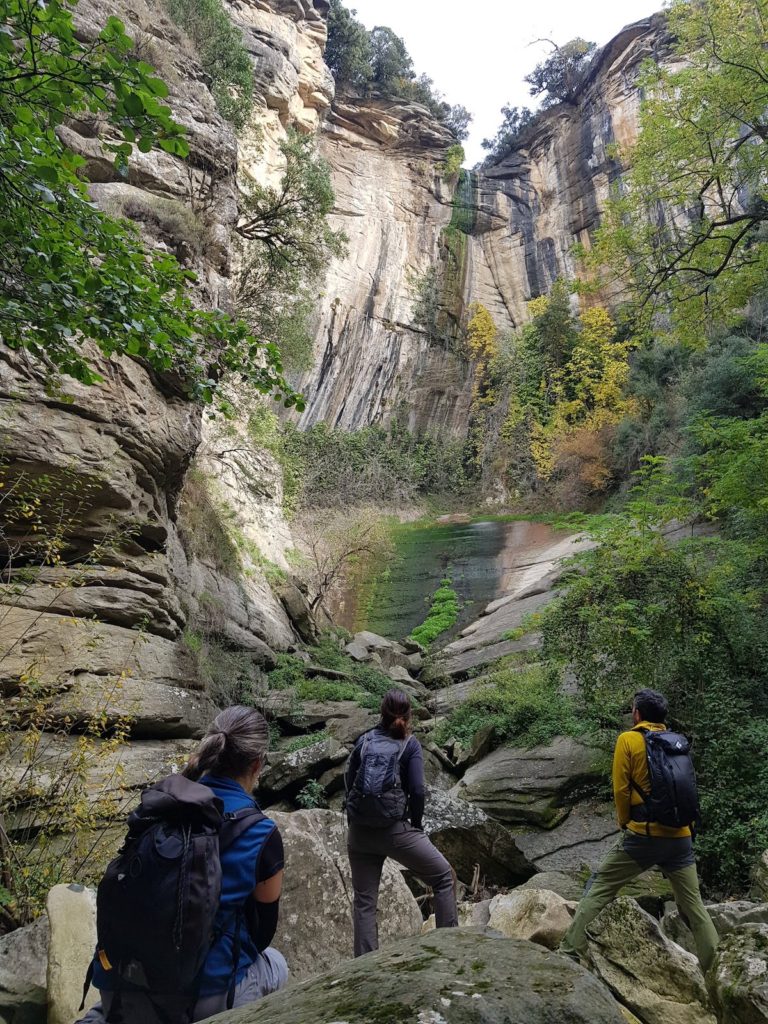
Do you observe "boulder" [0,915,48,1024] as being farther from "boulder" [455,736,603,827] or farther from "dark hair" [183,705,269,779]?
"boulder" [455,736,603,827]

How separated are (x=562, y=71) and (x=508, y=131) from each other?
5.31 m

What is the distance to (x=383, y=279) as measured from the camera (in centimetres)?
3997

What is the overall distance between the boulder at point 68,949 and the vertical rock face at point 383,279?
114 ft

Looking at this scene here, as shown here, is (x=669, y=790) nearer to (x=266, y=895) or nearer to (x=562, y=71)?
(x=266, y=895)

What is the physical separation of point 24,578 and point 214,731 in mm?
3356

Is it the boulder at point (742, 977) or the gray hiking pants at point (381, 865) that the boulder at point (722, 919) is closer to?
the boulder at point (742, 977)

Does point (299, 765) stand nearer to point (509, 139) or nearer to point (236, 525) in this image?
point (236, 525)

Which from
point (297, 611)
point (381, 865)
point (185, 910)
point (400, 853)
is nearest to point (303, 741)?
point (297, 611)

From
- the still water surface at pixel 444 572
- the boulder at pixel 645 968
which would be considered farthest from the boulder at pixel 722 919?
the still water surface at pixel 444 572

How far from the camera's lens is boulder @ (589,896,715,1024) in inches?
124

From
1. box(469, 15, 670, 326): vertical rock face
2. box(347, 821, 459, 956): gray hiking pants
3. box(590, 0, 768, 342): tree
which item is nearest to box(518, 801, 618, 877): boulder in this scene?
box(347, 821, 459, 956): gray hiking pants

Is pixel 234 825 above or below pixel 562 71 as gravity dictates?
below

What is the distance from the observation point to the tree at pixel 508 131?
4766 cm

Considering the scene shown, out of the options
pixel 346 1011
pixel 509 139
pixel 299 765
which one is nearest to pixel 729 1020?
pixel 346 1011
